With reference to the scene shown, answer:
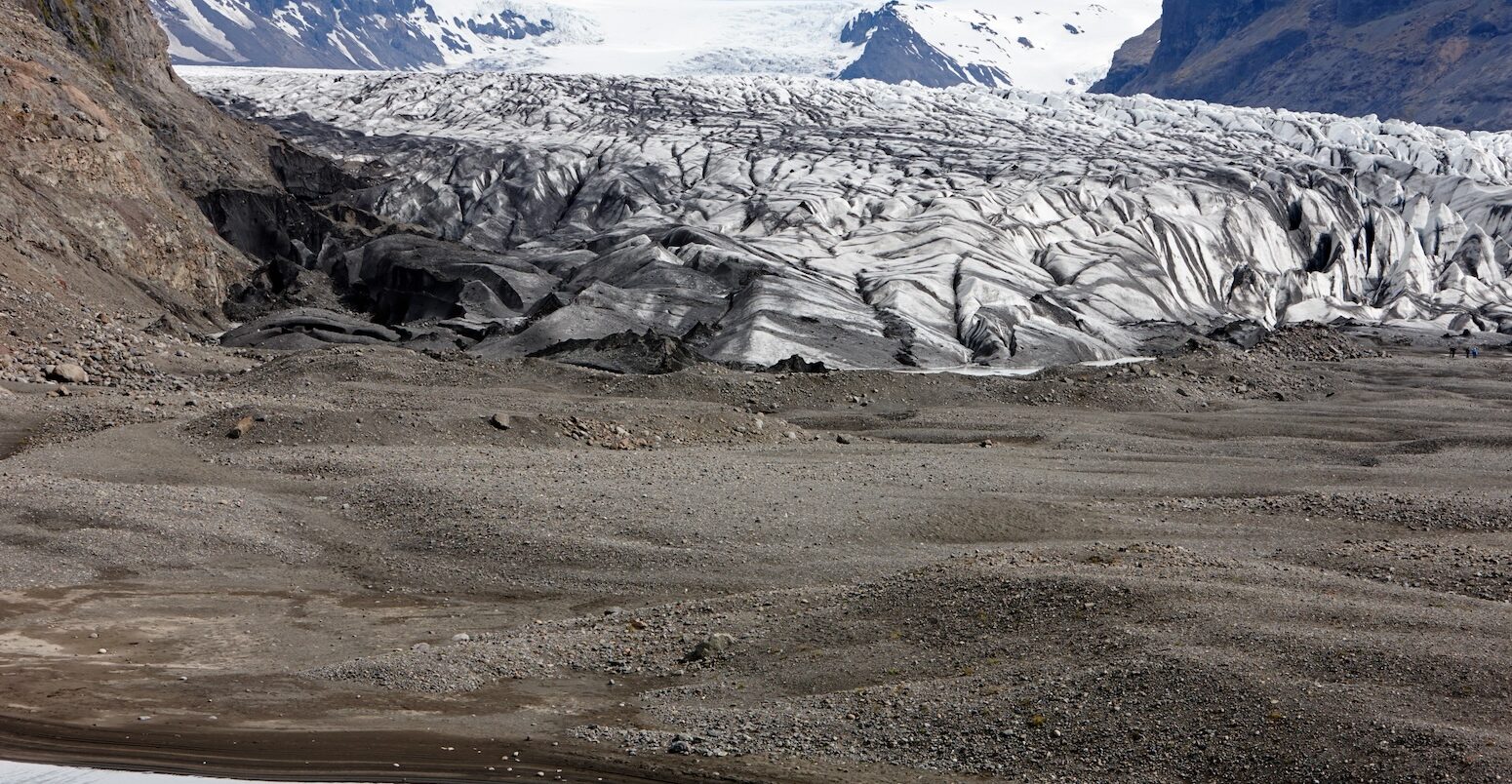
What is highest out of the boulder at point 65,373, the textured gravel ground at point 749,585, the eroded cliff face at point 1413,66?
the eroded cliff face at point 1413,66

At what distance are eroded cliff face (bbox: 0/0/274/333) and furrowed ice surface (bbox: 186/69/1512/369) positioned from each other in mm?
6889

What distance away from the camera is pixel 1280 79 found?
198875mm

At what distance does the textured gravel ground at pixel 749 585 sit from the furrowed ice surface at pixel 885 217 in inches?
494

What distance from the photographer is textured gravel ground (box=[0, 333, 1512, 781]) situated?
455 inches

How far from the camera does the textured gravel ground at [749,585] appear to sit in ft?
37.9

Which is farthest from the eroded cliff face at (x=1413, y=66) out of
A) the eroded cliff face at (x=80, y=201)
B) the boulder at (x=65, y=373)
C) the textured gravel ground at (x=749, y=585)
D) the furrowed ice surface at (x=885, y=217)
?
the boulder at (x=65, y=373)

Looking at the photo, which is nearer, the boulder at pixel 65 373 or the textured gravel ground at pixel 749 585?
the textured gravel ground at pixel 749 585

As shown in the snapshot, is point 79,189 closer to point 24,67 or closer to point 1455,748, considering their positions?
point 24,67

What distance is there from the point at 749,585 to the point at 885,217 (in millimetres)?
46361

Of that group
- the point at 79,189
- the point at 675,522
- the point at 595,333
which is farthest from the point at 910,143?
the point at 675,522

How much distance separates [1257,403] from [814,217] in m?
31.7

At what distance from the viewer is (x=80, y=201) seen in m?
39.7

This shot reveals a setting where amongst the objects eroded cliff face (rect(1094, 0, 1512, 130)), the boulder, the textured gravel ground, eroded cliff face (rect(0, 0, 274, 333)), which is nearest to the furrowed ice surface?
eroded cliff face (rect(0, 0, 274, 333))

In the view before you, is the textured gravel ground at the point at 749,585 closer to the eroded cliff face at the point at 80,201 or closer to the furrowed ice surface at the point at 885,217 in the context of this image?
the eroded cliff face at the point at 80,201
